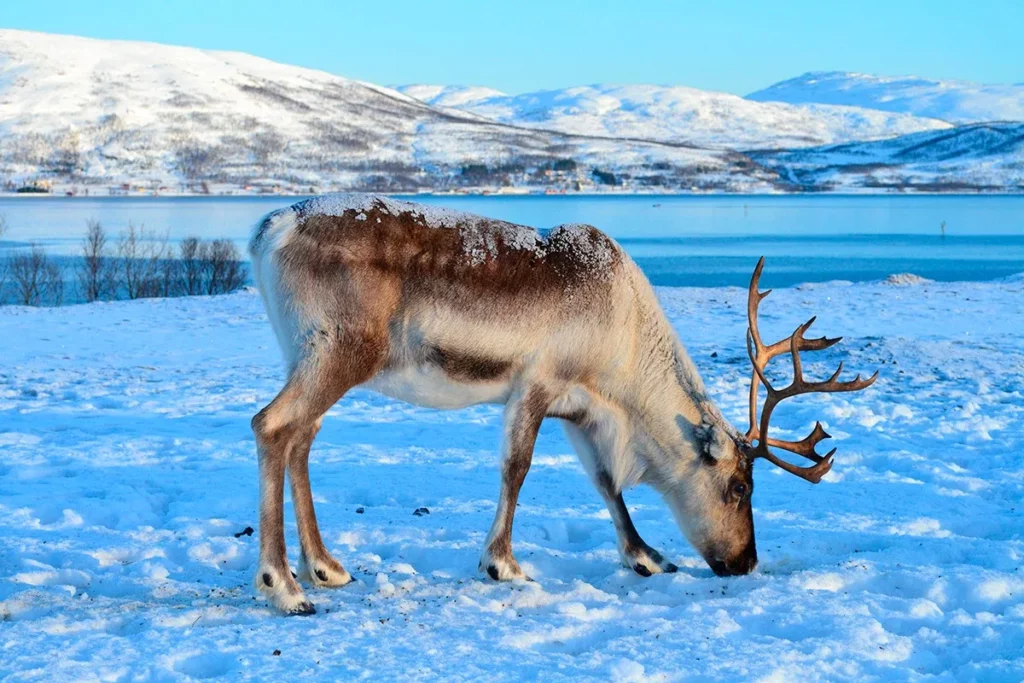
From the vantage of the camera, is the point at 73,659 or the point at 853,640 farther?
the point at 853,640

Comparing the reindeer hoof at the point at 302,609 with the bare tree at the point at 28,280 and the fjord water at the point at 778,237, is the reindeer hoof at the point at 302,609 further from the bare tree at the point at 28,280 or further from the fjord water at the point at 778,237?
the fjord water at the point at 778,237

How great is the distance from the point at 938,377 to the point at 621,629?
8622 mm

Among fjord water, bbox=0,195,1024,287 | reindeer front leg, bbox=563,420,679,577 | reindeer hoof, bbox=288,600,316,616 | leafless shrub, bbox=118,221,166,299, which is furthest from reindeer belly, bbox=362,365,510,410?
leafless shrub, bbox=118,221,166,299

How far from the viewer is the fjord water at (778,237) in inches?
1630

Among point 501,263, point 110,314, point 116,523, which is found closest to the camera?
point 501,263

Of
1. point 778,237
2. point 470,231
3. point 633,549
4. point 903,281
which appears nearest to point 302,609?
point 633,549

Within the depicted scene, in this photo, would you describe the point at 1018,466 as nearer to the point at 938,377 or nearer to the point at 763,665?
the point at 938,377

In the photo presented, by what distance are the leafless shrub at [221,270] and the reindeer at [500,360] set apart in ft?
110

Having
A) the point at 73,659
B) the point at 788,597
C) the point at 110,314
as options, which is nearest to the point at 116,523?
the point at 73,659

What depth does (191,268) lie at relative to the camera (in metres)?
40.2

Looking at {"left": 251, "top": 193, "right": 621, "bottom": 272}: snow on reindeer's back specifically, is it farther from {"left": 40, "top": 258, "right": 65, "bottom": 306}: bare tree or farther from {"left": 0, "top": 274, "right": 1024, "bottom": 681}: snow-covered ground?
{"left": 40, "top": 258, "right": 65, "bottom": 306}: bare tree

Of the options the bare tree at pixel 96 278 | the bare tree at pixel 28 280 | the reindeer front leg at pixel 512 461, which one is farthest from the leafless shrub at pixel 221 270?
the reindeer front leg at pixel 512 461

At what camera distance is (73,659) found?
4637mm

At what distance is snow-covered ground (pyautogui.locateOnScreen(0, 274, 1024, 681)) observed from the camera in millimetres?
4805
